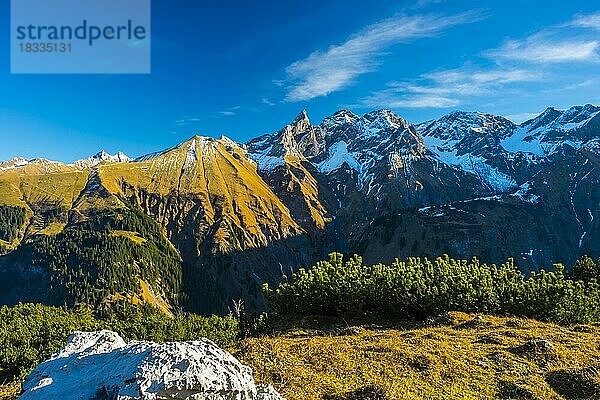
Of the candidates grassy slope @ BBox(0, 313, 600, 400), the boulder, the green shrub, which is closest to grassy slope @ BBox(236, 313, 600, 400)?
grassy slope @ BBox(0, 313, 600, 400)

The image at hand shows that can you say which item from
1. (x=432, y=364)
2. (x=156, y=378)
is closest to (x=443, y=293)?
(x=432, y=364)

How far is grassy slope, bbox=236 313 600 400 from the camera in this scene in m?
14.5

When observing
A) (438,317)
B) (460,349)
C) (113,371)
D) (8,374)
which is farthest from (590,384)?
(8,374)

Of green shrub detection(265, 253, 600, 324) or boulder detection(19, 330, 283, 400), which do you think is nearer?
boulder detection(19, 330, 283, 400)

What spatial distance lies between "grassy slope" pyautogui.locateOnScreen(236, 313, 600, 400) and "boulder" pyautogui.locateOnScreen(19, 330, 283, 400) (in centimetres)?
574


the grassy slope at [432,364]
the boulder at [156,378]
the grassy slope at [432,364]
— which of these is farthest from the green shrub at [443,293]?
the boulder at [156,378]

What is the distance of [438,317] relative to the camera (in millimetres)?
25906

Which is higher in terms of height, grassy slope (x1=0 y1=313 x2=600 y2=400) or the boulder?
the boulder

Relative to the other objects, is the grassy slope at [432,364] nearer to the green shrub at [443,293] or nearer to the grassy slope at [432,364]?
the grassy slope at [432,364]

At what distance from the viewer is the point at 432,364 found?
16891 mm

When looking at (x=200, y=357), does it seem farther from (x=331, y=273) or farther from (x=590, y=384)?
(x=331, y=273)

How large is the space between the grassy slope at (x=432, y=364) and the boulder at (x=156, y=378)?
5744mm

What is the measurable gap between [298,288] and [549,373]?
17.8 m

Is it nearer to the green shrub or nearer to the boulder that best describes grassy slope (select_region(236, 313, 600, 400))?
the green shrub
